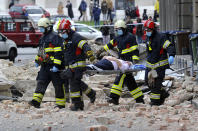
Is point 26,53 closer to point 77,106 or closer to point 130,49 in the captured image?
point 130,49

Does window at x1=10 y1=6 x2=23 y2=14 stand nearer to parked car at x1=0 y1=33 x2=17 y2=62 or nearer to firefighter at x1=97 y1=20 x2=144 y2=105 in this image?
parked car at x1=0 y1=33 x2=17 y2=62

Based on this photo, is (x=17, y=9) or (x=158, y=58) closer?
(x=158, y=58)

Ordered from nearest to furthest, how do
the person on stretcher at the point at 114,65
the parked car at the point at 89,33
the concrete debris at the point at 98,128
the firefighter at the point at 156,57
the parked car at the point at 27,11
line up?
the concrete debris at the point at 98,128, the firefighter at the point at 156,57, the person on stretcher at the point at 114,65, the parked car at the point at 89,33, the parked car at the point at 27,11

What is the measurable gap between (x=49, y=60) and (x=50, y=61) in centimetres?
3

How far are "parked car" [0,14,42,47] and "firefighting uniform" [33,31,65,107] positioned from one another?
17.8 metres

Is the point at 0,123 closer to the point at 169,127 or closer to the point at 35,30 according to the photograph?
the point at 169,127

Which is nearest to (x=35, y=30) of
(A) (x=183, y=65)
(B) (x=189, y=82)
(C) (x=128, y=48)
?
(A) (x=183, y=65)

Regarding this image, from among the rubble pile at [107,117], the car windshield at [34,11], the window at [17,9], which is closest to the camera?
the rubble pile at [107,117]

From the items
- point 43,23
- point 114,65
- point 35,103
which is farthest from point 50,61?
point 114,65

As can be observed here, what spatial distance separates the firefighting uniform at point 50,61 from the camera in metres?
11.2

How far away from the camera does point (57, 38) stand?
11.3 metres

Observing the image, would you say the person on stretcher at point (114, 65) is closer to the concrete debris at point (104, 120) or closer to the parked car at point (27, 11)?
the concrete debris at point (104, 120)

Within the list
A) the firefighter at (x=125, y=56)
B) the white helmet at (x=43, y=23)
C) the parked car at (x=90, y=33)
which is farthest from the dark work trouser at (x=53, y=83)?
the parked car at (x=90, y=33)

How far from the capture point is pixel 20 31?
95.8ft
